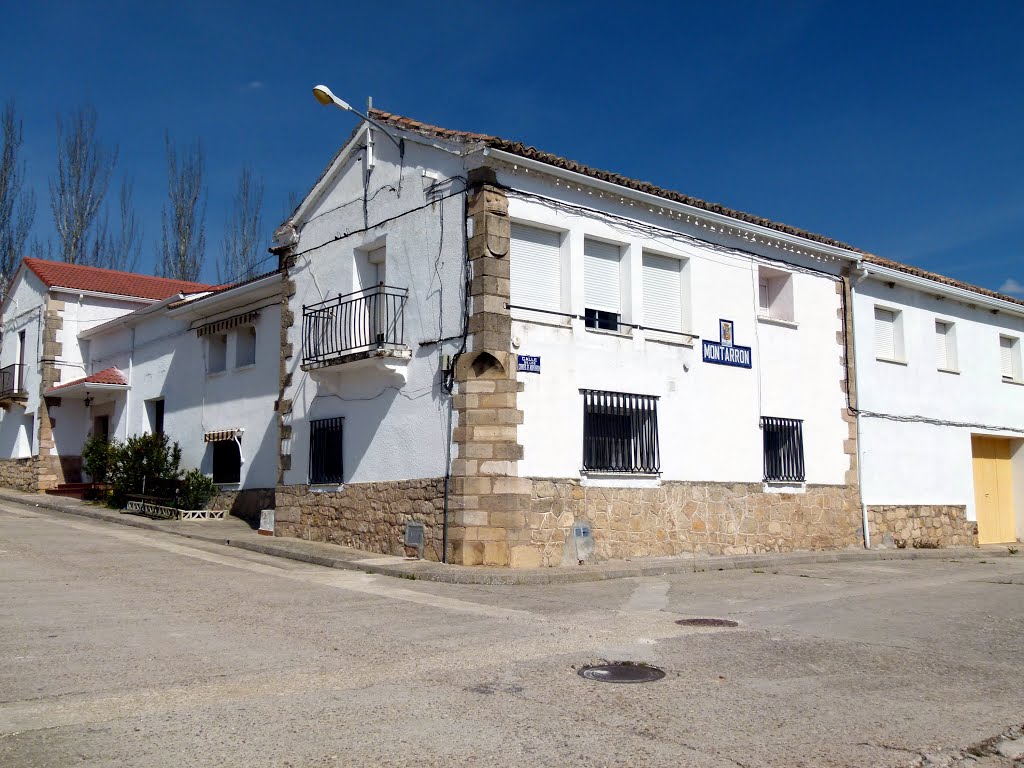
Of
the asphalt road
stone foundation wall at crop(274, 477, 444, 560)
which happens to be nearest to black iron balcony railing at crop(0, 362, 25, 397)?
stone foundation wall at crop(274, 477, 444, 560)

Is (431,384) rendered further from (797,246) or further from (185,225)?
(185,225)

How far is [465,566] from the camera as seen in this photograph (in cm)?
1261

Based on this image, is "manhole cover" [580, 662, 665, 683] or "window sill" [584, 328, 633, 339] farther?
"window sill" [584, 328, 633, 339]

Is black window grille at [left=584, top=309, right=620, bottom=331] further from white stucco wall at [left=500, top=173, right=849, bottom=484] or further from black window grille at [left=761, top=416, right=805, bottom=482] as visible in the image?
black window grille at [left=761, top=416, right=805, bottom=482]

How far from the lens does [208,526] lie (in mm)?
17875

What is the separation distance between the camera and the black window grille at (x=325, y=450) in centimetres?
1547

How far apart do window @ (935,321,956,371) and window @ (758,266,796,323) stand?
5.24 metres

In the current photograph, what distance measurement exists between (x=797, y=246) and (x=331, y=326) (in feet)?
28.1

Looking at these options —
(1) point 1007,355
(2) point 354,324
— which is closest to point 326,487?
(2) point 354,324

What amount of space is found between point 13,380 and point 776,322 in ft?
70.2

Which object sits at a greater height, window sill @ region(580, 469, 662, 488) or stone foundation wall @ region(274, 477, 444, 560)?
window sill @ region(580, 469, 662, 488)

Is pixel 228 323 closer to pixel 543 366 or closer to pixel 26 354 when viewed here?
pixel 543 366

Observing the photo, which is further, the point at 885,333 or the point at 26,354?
the point at 26,354

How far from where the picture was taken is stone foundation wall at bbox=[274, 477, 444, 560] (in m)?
13.4
